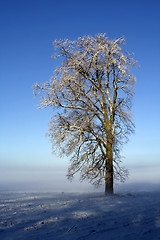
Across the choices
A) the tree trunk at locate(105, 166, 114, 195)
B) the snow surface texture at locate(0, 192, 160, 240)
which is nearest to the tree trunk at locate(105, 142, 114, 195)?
the tree trunk at locate(105, 166, 114, 195)

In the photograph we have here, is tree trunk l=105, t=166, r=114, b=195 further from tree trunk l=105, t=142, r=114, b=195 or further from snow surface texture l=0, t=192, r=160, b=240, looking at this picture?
snow surface texture l=0, t=192, r=160, b=240

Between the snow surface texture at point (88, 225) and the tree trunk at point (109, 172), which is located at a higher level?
the tree trunk at point (109, 172)

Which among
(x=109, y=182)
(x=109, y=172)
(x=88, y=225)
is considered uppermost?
(x=109, y=172)

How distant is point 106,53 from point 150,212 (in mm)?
14211

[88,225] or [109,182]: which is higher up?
[109,182]

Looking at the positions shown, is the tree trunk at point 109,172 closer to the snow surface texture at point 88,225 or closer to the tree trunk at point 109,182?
the tree trunk at point 109,182

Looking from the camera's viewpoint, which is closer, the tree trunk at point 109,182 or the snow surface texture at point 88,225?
the snow surface texture at point 88,225

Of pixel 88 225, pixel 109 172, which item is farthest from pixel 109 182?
pixel 88 225

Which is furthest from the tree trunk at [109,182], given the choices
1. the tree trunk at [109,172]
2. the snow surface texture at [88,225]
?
the snow surface texture at [88,225]

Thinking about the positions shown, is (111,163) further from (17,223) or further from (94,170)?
(17,223)

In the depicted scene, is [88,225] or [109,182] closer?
[88,225]

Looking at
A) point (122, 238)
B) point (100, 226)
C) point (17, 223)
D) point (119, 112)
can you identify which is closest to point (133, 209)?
point (100, 226)

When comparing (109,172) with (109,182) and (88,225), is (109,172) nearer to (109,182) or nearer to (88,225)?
(109,182)

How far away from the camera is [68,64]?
61.5 ft
